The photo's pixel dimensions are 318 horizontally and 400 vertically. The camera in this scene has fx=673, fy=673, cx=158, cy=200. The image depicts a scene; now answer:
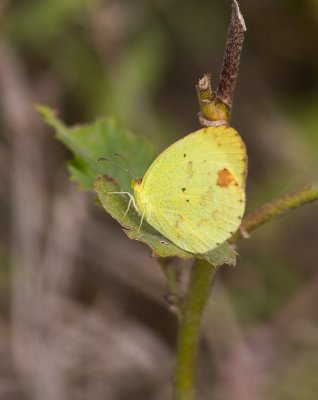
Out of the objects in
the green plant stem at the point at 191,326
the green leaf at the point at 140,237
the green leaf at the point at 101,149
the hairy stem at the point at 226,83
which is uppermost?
the green leaf at the point at 101,149

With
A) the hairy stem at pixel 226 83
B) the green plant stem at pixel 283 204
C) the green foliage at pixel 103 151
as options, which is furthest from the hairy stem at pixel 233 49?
the green foliage at pixel 103 151

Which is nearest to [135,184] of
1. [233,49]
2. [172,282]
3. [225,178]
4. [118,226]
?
[225,178]

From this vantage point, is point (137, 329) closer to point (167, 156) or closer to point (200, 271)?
point (167, 156)

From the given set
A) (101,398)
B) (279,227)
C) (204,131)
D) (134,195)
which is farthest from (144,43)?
(204,131)

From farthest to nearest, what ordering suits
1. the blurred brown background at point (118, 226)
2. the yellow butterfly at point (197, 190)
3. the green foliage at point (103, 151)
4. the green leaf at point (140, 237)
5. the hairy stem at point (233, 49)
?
Result: the blurred brown background at point (118, 226), the green foliage at point (103, 151), the yellow butterfly at point (197, 190), the green leaf at point (140, 237), the hairy stem at point (233, 49)

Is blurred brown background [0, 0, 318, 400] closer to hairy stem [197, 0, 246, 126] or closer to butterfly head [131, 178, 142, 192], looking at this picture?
butterfly head [131, 178, 142, 192]

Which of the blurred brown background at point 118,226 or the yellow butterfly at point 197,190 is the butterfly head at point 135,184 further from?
the blurred brown background at point 118,226

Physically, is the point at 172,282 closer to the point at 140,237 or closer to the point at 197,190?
the point at 140,237
